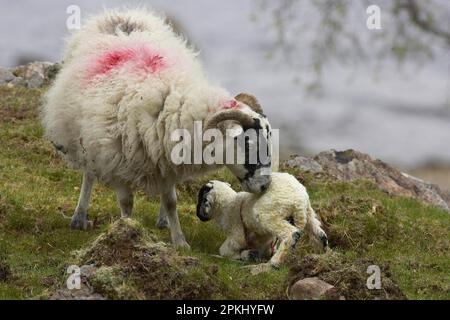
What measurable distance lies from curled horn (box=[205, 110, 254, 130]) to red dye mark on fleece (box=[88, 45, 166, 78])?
1006mm

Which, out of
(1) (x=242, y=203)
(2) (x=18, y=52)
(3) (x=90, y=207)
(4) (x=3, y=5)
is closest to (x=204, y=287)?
(1) (x=242, y=203)

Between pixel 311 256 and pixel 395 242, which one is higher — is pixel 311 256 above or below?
above

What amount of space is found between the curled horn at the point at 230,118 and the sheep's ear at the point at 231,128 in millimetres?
53

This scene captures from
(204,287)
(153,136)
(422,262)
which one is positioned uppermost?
(153,136)

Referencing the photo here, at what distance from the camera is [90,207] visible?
1127 centimetres

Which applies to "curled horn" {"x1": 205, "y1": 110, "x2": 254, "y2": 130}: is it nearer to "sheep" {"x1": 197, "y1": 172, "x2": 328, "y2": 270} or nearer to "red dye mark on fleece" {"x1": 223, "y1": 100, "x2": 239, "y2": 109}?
"red dye mark on fleece" {"x1": 223, "y1": 100, "x2": 239, "y2": 109}

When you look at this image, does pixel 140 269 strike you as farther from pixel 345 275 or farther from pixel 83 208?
pixel 83 208

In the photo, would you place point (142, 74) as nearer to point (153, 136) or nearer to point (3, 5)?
point (153, 136)

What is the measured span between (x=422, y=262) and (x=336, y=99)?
1453 cm

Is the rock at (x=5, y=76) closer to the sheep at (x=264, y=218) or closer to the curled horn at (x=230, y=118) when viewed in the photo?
the sheep at (x=264, y=218)

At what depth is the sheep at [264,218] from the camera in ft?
28.3

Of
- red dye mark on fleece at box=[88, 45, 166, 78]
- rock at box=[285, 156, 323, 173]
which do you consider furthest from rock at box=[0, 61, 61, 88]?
red dye mark on fleece at box=[88, 45, 166, 78]

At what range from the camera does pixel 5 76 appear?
57.0ft

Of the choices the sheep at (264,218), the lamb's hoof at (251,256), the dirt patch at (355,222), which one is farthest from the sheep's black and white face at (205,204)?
the dirt patch at (355,222)
